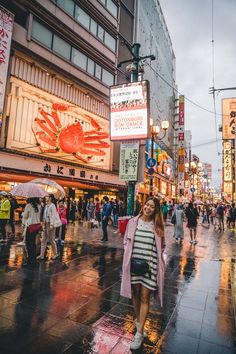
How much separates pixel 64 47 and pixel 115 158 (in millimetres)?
11063

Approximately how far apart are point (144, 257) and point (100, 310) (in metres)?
1.72

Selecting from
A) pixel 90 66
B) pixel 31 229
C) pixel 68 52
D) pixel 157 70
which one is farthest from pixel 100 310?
pixel 157 70

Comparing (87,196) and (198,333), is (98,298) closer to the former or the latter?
(198,333)

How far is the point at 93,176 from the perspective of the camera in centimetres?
2123

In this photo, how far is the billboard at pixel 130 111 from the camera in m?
8.62

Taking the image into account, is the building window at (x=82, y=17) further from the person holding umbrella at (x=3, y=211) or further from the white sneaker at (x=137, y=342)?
the white sneaker at (x=137, y=342)

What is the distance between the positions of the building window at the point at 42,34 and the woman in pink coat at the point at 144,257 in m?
17.5

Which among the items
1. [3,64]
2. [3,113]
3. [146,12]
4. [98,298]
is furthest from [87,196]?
[146,12]

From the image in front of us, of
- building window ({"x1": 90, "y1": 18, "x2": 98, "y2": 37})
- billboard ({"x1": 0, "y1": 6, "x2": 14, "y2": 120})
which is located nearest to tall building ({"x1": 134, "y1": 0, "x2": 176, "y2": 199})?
building window ({"x1": 90, "y1": 18, "x2": 98, "y2": 37})

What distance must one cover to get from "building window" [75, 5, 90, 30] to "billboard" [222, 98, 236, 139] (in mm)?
13565

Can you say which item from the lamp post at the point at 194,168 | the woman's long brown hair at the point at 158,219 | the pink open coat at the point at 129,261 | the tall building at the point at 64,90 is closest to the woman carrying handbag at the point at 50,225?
the pink open coat at the point at 129,261

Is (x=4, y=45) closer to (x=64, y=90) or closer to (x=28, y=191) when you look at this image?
(x=64, y=90)

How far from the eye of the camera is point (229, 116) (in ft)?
56.2

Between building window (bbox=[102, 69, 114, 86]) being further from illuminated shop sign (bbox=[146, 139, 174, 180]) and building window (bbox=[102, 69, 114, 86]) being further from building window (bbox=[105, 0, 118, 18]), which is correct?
illuminated shop sign (bbox=[146, 139, 174, 180])
